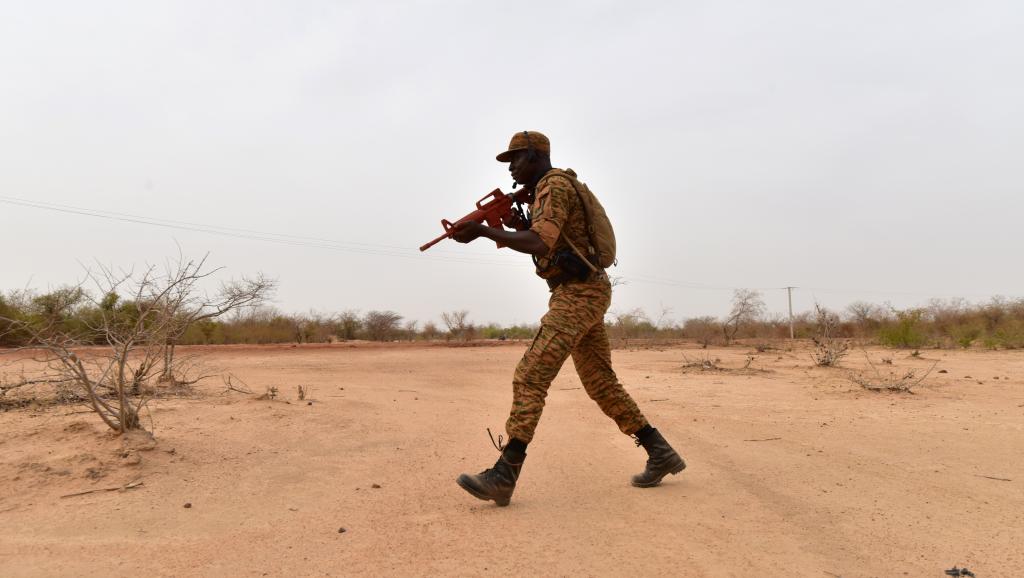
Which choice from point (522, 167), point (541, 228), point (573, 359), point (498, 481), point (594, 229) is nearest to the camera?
point (498, 481)

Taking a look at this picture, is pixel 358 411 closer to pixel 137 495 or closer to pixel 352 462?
pixel 352 462

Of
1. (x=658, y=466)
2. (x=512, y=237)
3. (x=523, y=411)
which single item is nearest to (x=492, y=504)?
(x=523, y=411)

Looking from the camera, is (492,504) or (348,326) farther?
(348,326)

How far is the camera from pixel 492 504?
3053 millimetres

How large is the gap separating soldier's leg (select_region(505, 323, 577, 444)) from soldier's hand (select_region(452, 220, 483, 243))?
60 centimetres

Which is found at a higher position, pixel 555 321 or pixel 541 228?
pixel 541 228

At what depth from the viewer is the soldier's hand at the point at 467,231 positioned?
122 inches

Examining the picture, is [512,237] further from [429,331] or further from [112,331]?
[429,331]

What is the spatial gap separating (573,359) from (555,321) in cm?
24

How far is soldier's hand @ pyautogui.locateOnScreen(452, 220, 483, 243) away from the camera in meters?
3.10

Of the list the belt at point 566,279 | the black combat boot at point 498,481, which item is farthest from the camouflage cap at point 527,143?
the black combat boot at point 498,481

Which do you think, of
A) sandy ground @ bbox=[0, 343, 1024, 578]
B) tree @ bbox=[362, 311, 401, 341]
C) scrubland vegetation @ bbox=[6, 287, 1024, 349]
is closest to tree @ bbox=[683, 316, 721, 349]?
scrubland vegetation @ bbox=[6, 287, 1024, 349]

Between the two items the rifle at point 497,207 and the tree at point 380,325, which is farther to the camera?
the tree at point 380,325

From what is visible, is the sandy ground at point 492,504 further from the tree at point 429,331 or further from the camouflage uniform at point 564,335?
the tree at point 429,331
